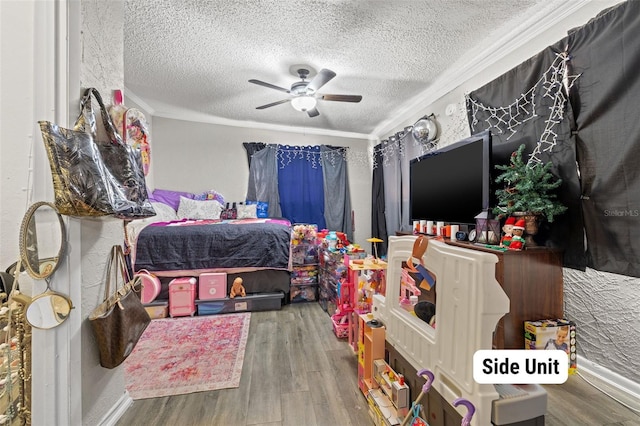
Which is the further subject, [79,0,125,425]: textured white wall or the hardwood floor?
the hardwood floor

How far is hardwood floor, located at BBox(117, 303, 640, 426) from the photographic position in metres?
1.26

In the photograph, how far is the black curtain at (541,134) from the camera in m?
1.61

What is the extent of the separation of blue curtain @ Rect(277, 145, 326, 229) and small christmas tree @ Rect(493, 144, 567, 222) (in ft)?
10.3

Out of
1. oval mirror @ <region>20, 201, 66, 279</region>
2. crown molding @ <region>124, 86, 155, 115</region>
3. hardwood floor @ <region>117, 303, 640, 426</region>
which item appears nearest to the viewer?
oval mirror @ <region>20, 201, 66, 279</region>

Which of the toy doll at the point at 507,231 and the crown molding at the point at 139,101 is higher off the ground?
the crown molding at the point at 139,101

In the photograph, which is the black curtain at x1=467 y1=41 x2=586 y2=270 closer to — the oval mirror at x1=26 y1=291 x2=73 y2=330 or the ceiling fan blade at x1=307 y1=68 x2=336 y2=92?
the ceiling fan blade at x1=307 y1=68 x2=336 y2=92

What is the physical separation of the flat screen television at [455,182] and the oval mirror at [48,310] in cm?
233

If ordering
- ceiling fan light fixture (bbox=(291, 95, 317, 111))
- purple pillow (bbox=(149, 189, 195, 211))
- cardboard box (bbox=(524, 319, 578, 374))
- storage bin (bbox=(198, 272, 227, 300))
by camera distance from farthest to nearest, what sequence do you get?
purple pillow (bbox=(149, 189, 195, 211)) → ceiling fan light fixture (bbox=(291, 95, 317, 111)) → storage bin (bbox=(198, 272, 227, 300)) → cardboard box (bbox=(524, 319, 578, 374))

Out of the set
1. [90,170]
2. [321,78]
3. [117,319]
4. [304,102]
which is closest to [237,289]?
[117,319]

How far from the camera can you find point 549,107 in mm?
1718

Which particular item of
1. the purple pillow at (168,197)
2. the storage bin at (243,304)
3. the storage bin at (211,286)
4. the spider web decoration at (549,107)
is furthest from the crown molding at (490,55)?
the purple pillow at (168,197)

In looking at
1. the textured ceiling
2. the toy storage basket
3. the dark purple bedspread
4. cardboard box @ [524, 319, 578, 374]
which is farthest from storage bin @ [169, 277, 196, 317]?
cardboard box @ [524, 319, 578, 374]

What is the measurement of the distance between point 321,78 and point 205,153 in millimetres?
2702

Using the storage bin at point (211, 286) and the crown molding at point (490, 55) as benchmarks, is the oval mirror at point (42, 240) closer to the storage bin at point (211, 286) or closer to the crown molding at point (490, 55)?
the storage bin at point (211, 286)
